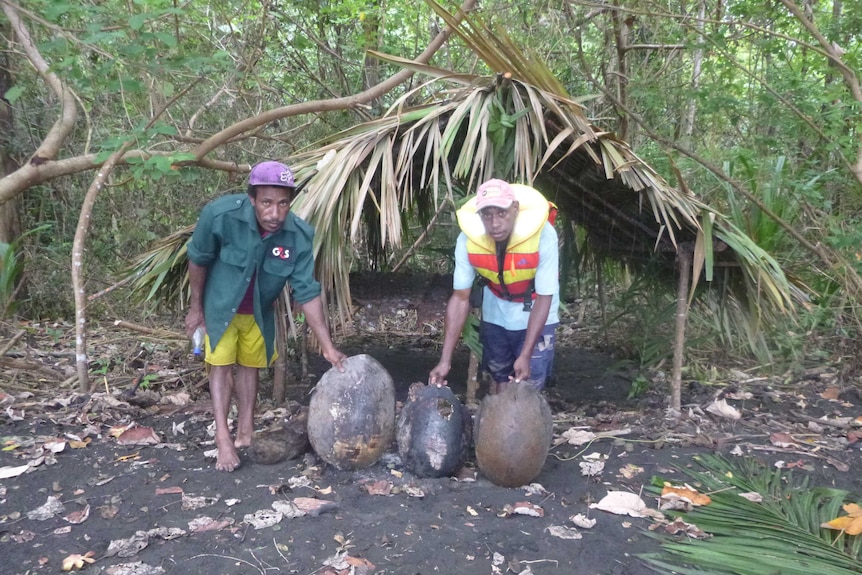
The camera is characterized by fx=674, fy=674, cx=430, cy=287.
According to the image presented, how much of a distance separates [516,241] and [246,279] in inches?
57.6

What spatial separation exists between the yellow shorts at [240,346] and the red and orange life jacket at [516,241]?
1.32 m

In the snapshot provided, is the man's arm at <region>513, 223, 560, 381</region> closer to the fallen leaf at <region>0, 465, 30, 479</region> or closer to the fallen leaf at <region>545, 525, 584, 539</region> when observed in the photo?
the fallen leaf at <region>545, 525, 584, 539</region>

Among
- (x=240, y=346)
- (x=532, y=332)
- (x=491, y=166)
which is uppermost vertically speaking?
(x=491, y=166)

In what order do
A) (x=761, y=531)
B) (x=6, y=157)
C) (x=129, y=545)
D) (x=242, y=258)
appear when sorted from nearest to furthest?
(x=129, y=545) < (x=761, y=531) < (x=242, y=258) < (x=6, y=157)

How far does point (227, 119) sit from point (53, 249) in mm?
2410

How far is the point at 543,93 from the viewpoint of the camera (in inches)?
168

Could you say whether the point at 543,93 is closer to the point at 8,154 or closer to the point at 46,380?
the point at 46,380

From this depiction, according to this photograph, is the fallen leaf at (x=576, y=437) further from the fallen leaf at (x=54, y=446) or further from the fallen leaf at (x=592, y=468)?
the fallen leaf at (x=54, y=446)

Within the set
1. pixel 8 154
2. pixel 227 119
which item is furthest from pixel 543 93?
pixel 8 154

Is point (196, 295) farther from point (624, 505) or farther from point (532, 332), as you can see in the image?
point (624, 505)

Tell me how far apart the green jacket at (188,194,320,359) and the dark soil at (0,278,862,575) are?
887mm

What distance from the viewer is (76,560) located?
281 cm

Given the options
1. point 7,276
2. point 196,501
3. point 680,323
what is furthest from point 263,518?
point 7,276

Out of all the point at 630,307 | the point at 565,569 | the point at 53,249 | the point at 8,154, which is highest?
the point at 8,154
